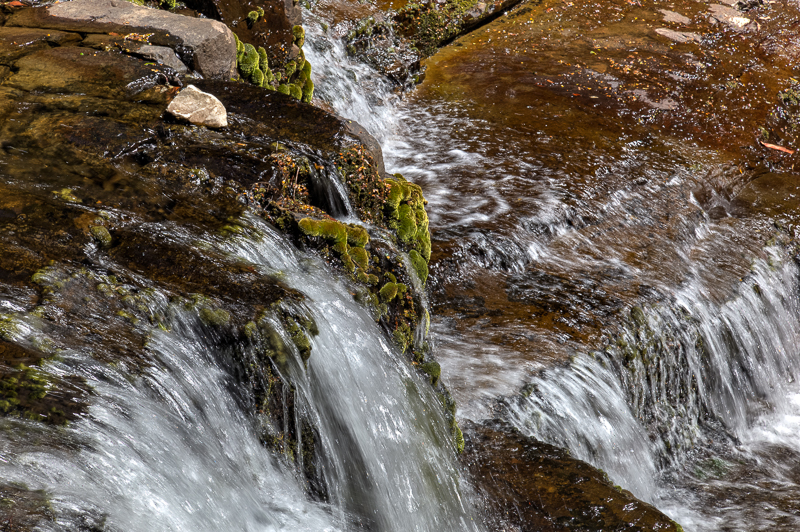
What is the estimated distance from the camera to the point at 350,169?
17.9 ft

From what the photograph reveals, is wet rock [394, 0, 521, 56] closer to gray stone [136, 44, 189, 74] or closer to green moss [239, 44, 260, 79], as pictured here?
green moss [239, 44, 260, 79]

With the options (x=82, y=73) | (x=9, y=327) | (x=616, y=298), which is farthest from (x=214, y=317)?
(x=616, y=298)

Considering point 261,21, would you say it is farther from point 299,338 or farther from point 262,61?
point 299,338

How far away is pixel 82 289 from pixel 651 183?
26.9 ft

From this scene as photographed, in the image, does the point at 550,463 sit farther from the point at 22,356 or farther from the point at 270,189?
the point at 22,356

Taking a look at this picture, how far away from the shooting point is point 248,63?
7.30m

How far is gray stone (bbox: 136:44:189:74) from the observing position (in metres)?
6.19

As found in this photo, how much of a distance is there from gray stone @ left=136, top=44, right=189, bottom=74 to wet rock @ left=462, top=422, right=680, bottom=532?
4825mm

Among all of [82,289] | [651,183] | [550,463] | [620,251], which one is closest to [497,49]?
[651,183]

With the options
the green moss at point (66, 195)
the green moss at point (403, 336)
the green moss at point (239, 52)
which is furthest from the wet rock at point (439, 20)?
the green moss at point (66, 195)

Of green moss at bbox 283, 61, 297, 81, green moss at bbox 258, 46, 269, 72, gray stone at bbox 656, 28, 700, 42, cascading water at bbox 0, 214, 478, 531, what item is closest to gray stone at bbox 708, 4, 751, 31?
gray stone at bbox 656, 28, 700, 42

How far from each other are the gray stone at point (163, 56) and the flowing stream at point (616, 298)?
3447mm

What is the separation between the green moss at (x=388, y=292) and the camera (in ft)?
15.5

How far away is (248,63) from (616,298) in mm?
5278
